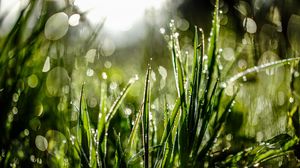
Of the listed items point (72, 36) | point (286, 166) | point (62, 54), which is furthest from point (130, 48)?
point (286, 166)

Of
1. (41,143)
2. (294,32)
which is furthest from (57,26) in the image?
(294,32)

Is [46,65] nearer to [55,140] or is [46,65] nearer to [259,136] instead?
[55,140]

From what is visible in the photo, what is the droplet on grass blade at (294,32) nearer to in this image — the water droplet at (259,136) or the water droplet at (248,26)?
the water droplet at (248,26)

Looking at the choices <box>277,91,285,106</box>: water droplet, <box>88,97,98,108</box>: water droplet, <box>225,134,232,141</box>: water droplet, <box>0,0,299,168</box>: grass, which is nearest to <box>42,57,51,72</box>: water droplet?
<box>0,0,299,168</box>: grass

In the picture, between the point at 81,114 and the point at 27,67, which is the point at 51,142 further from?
the point at 81,114

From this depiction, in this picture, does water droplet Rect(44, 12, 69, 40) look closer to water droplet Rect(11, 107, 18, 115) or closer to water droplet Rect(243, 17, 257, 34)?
water droplet Rect(11, 107, 18, 115)

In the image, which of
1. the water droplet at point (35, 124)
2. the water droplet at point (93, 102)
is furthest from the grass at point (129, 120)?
the water droplet at point (93, 102)

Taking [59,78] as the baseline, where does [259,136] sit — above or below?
below
